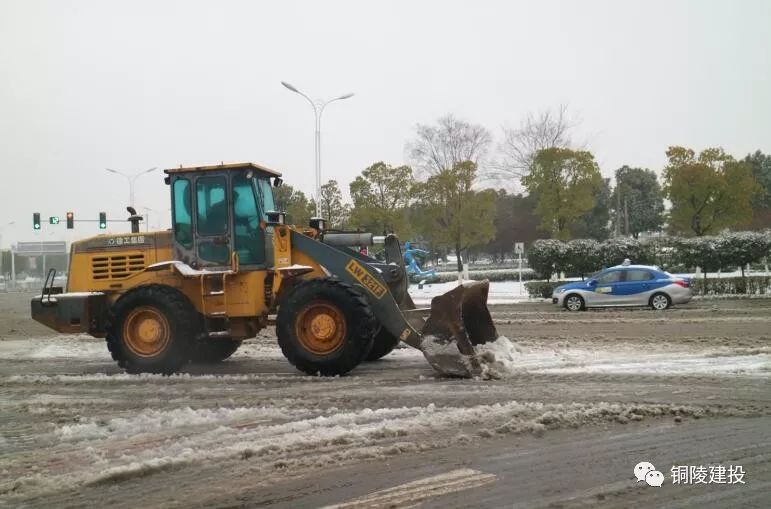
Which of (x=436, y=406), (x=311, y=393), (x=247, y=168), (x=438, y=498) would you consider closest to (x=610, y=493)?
(x=438, y=498)

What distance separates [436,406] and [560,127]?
1543 inches

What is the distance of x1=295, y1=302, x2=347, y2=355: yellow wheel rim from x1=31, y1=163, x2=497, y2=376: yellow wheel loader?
13 millimetres

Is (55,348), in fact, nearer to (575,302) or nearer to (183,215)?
(183,215)

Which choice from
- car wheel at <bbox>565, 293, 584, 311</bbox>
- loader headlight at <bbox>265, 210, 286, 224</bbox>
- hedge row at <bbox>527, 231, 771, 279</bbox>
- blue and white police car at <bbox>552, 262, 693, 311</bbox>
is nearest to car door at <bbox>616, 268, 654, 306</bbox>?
blue and white police car at <bbox>552, 262, 693, 311</bbox>

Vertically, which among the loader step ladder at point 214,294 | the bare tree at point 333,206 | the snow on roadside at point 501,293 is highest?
the bare tree at point 333,206

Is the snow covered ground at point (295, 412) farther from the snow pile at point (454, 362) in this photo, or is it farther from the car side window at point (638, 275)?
the car side window at point (638, 275)

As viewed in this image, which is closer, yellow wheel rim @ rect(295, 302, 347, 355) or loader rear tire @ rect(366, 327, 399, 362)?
yellow wheel rim @ rect(295, 302, 347, 355)

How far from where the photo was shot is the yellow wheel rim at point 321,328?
8.66 metres

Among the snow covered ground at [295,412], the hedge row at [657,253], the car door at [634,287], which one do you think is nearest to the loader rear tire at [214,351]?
the snow covered ground at [295,412]

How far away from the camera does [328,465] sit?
198 inches

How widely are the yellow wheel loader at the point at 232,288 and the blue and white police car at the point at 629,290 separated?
41.8 feet

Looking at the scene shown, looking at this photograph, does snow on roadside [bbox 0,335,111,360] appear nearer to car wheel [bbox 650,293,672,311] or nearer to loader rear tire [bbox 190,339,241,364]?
loader rear tire [bbox 190,339,241,364]

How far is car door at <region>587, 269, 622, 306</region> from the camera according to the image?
21.1m

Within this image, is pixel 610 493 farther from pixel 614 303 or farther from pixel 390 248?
pixel 614 303
